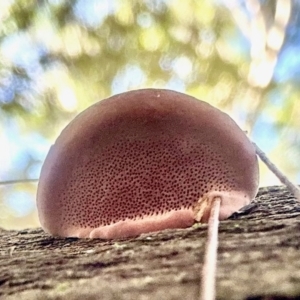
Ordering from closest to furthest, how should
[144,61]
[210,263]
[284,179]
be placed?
[210,263] < [284,179] < [144,61]

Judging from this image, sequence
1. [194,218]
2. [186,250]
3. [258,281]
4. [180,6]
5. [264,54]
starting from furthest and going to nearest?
[264,54] → [180,6] → [194,218] → [186,250] → [258,281]

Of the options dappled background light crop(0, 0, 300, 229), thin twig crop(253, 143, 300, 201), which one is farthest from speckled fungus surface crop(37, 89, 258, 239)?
dappled background light crop(0, 0, 300, 229)

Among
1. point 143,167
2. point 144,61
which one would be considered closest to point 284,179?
point 143,167

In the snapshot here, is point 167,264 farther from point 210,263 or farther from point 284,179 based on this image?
point 284,179

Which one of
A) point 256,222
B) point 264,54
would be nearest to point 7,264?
point 256,222

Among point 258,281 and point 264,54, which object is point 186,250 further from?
point 264,54
